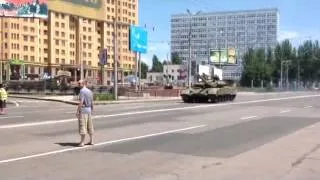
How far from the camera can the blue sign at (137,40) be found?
6831 centimetres

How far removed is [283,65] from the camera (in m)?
152

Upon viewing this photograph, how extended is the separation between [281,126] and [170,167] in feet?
41.0

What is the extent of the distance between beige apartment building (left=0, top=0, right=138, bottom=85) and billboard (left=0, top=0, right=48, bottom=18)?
6899 centimetres

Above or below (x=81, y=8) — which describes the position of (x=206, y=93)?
below

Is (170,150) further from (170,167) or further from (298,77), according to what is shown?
(298,77)

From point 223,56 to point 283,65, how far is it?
3819cm

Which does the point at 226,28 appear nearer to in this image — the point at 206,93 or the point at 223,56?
the point at 223,56

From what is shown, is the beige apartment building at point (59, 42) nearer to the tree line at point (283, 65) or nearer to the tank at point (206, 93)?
the tree line at point (283, 65)

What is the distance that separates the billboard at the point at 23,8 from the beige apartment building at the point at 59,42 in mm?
68990

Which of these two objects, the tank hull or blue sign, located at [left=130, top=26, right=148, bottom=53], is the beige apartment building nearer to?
blue sign, located at [left=130, top=26, right=148, bottom=53]

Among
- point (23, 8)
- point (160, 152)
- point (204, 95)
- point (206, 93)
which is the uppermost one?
point (23, 8)

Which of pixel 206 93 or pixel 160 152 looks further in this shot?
pixel 206 93

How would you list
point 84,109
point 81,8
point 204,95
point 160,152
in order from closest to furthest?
point 160,152 < point 84,109 < point 204,95 < point 81,8

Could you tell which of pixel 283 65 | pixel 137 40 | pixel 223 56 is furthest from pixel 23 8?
pixel 283 65
